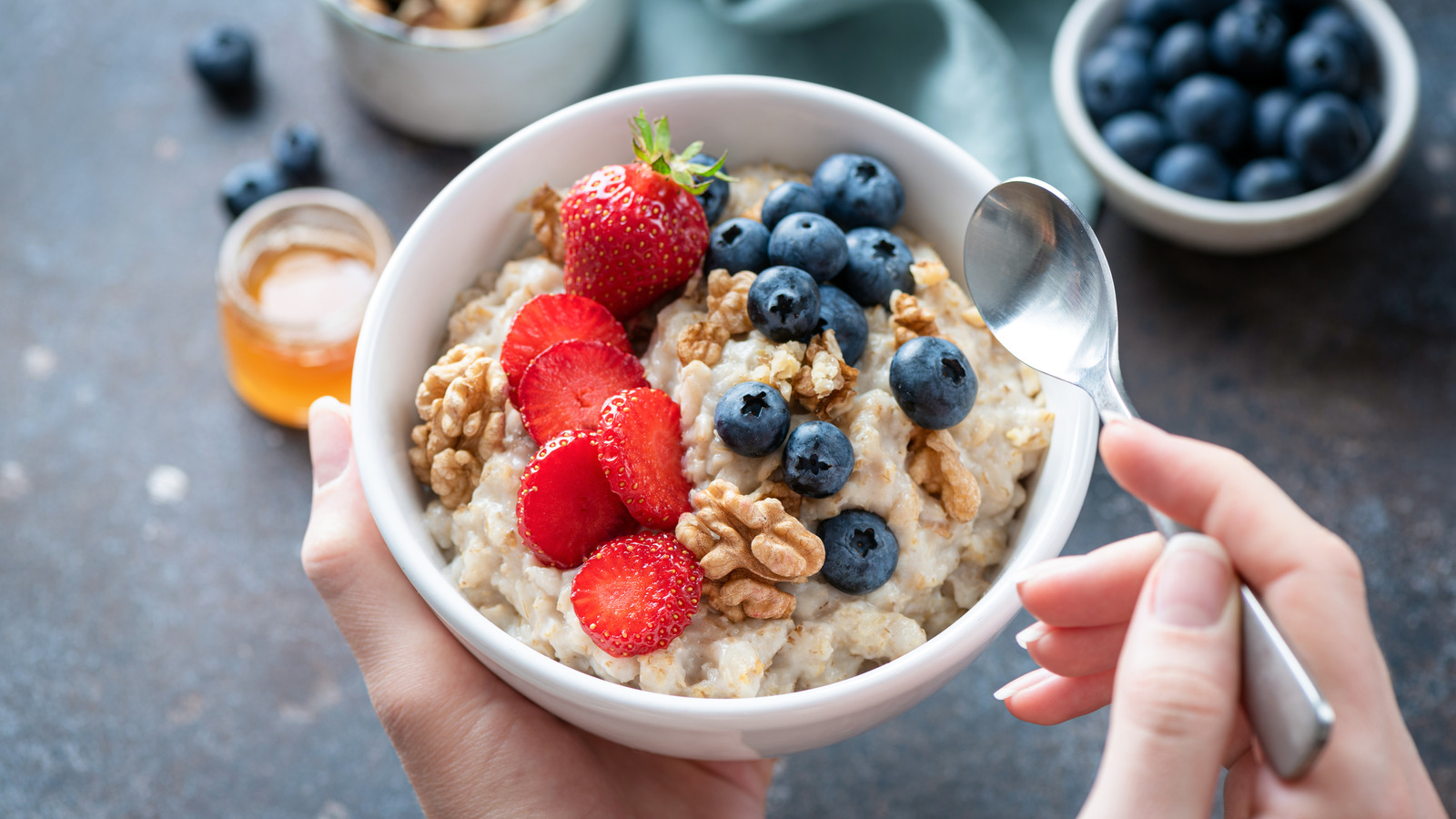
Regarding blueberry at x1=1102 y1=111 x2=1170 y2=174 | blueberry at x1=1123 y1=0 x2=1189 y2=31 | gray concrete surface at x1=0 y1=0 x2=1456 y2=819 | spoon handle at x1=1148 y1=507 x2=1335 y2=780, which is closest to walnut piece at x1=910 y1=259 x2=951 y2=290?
spoon handle at x1=1148 y1=507 x2=1335 y2=780

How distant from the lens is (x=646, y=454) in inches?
49.6

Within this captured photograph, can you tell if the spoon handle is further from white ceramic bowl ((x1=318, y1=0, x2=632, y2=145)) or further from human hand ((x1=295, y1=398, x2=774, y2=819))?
white ceramic bowl ((x1=318, y1=0, x2=632, y2=145))

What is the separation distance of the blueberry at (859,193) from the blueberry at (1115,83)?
1031mm

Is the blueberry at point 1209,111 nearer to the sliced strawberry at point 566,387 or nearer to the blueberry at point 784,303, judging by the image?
the blueberry at point 784,303

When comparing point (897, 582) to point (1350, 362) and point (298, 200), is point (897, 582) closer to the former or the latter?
point (1350, 362)

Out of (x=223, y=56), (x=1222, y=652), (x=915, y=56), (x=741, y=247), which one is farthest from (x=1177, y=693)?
(x=223, y=56)

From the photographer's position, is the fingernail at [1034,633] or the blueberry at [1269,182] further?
the blueberry at [1269,182]

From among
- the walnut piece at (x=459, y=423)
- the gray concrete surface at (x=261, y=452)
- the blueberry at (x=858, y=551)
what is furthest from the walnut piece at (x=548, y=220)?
the gray concrete surface at (x=261, y=452)

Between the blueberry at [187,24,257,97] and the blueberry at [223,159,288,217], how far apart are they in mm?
259

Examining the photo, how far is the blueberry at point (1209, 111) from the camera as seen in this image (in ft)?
7.34

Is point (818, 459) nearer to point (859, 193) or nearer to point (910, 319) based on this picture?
point (910, 319)

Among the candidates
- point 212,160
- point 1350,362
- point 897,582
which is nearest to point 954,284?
point 897,582

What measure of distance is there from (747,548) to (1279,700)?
1.78ft

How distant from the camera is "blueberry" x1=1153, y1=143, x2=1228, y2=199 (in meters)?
2.22
